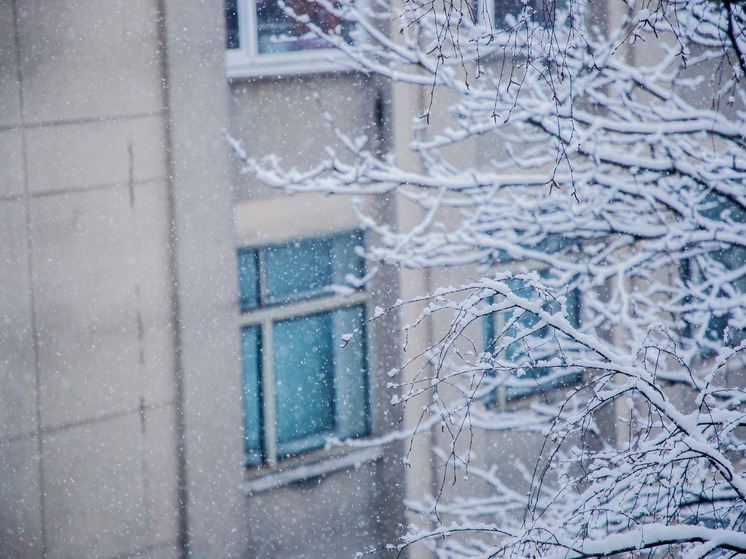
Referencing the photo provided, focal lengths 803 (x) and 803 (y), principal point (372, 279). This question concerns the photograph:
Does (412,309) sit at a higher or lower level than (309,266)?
lower

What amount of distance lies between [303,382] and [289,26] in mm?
2892

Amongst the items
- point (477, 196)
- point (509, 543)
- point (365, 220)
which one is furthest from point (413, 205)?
point (509, 543)

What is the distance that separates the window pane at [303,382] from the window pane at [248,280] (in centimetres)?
32

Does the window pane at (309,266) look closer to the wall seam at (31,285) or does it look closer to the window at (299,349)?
the window at (299,349)

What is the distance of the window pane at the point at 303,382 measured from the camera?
259 inches

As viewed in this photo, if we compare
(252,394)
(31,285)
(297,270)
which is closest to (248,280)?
(297,270)

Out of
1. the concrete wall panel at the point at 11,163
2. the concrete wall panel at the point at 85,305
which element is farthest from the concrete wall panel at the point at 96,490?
the concrete wall panel at the point at 11,163

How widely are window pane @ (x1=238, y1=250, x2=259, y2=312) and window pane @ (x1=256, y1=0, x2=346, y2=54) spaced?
62.9 inches

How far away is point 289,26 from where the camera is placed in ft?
20.9

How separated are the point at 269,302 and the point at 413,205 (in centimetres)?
151

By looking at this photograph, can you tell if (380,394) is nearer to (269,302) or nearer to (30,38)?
(269,302)

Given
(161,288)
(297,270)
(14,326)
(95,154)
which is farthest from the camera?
(297,270)

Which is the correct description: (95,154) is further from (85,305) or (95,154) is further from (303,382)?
(303,382)

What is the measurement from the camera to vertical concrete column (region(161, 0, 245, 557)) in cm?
562
